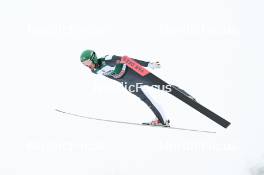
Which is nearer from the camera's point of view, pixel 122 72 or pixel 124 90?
pixel 122 72

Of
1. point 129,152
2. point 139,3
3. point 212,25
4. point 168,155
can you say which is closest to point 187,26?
point 212,25

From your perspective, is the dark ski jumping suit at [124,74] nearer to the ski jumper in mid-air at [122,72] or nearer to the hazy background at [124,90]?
the ski jumper in mid-air at [122,72]

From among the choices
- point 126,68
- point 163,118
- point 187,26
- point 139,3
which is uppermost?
point 139,3

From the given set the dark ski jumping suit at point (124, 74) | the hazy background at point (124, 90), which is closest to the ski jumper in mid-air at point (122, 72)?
the dark ski jumping suit at point (124, 74)

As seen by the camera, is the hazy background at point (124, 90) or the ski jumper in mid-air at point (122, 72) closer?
the ski jumper in mid-air at point (122, 72)

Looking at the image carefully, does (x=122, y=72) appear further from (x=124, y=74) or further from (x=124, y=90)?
(x=124, y=90)

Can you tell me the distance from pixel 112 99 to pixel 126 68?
8.53 meters

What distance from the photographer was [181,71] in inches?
845

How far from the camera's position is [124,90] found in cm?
2238

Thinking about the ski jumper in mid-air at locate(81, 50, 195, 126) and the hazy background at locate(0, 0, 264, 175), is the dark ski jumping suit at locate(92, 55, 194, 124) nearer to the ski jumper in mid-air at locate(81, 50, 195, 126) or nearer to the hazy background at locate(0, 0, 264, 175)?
the ski jumper in mid-air at locate(81, 50, 195, 126)

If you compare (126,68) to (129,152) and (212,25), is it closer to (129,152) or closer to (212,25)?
(129,152)

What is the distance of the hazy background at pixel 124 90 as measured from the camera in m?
17.3

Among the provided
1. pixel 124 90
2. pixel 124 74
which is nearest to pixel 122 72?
pixel 124 74

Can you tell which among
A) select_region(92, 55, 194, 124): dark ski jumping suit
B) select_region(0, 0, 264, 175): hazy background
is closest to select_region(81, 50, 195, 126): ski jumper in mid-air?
select_region(92, 55, 194, 124): dark ski jumping suit
